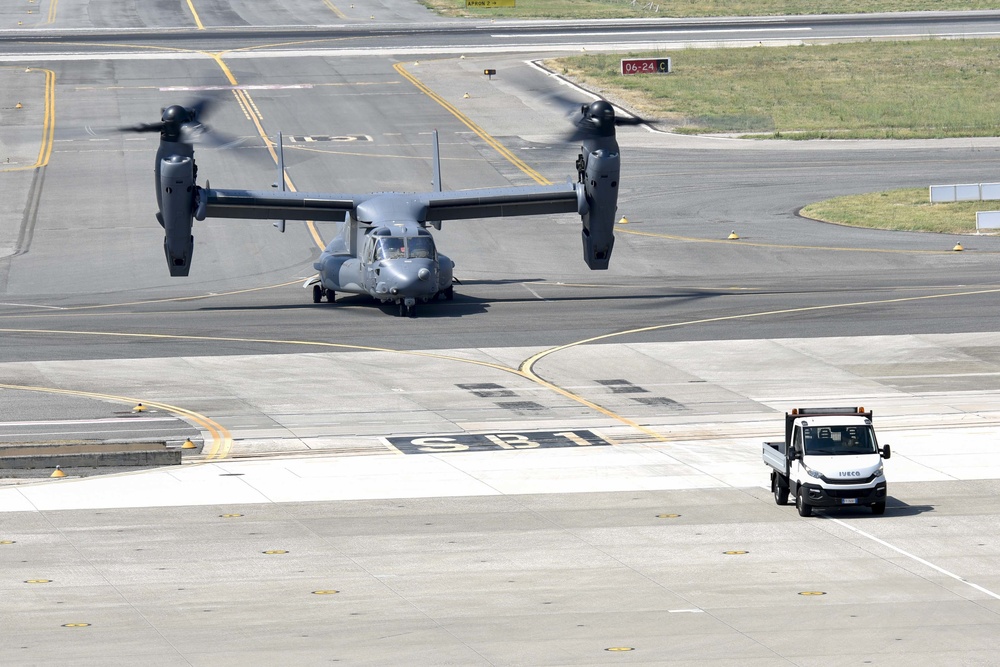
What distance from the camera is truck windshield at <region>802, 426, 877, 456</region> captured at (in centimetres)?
2889

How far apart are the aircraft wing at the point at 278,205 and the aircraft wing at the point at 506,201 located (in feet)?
9.25

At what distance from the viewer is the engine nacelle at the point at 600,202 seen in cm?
5166

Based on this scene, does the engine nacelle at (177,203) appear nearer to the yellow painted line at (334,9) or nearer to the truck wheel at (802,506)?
the truck wheel at (802,506)

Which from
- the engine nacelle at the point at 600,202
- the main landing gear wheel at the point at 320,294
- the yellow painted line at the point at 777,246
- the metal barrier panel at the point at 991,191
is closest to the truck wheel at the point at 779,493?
the engine nacelle at the point at 600,202

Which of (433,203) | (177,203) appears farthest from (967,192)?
(177,203)

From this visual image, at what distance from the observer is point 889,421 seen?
3681 centimetres

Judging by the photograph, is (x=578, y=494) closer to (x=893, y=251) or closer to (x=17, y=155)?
(x=893, y=251)

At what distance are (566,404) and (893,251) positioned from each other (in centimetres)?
2773

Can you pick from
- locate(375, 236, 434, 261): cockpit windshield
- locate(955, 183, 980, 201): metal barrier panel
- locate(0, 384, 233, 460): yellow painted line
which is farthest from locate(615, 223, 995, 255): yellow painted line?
locate(0, 384, 233, 460): yellow painted line

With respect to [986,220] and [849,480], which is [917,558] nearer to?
[849,480]

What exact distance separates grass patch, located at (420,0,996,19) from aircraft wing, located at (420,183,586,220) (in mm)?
82077

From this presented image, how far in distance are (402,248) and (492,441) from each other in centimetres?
1604

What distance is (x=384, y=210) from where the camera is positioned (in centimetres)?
5247

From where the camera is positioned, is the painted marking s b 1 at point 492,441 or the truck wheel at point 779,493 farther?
the painted marking s b 1 at point 492,441
